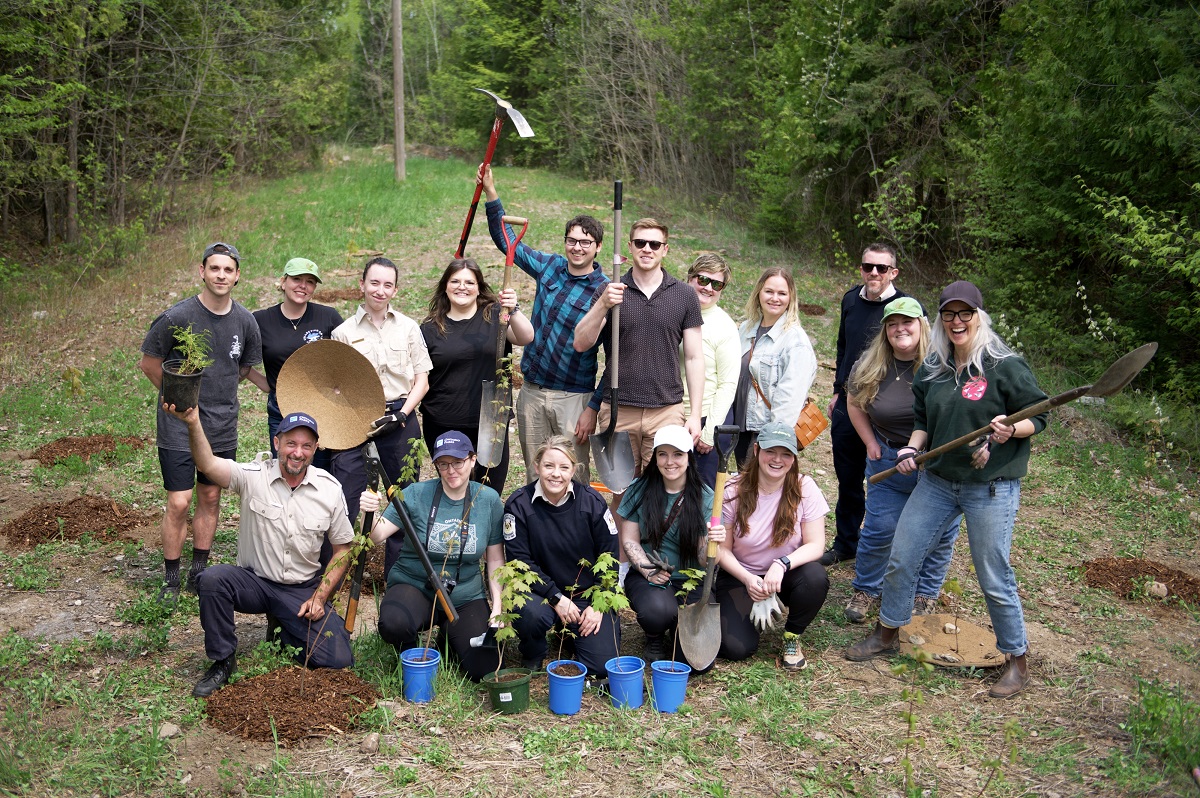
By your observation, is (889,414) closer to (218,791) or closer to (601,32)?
(218,791)

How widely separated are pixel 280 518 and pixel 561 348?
1.74 meters

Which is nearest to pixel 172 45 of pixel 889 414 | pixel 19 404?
pixel 19 404

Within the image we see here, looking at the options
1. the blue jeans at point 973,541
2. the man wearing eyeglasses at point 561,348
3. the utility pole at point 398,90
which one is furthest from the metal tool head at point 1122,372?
the utility pole at point 398,90

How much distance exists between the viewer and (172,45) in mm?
14195

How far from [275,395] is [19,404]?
4824 millimetres

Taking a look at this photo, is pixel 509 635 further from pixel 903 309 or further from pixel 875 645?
pixel 903 309

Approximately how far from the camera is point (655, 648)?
15.6 ft

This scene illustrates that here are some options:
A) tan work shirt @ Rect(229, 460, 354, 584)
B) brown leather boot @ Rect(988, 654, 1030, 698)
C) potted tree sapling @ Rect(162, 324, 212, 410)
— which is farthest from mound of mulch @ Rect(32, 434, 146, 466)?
brown leather boot @ Rect(988, 654, 1030, 698)

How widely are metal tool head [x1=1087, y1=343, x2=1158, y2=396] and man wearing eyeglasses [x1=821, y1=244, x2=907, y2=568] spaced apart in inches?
64.3

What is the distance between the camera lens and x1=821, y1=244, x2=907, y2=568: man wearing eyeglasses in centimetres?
554

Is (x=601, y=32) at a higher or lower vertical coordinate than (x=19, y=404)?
higher

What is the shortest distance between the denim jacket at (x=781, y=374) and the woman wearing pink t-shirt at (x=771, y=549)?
0.65 metres

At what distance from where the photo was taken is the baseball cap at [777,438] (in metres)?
4.71

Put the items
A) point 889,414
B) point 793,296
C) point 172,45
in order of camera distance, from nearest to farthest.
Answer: point 889,414, point 793,296, point 172,45
